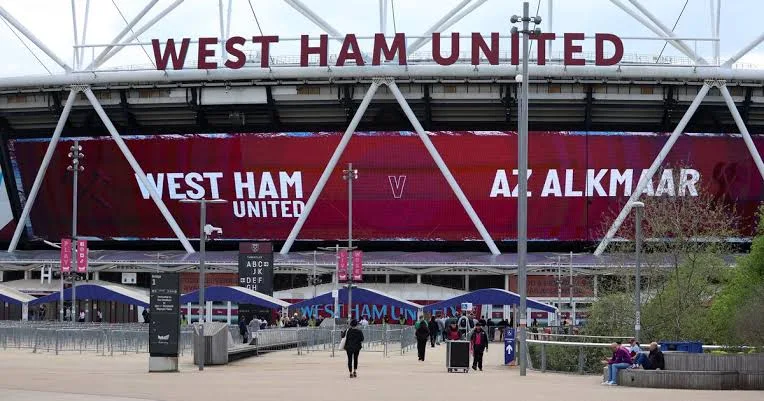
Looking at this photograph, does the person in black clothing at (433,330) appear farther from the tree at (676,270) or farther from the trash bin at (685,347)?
the trash bin at (685,347)

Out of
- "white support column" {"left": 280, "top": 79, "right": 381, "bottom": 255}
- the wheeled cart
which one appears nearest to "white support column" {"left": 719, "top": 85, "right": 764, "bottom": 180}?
"white support column" {"left": 280, "top": 79, "right": 381, "bottom": 255}

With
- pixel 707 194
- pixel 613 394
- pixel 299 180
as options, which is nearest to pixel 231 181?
pixel 299 180

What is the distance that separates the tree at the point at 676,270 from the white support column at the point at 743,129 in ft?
14.5

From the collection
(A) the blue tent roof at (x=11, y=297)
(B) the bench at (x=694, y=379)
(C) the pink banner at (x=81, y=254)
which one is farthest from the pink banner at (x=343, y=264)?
(B) the bench at (x=694, y=379)

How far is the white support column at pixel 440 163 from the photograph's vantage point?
79.1 m

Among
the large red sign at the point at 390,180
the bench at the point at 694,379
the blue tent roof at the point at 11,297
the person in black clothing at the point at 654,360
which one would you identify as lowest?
the bench at the point at 694,379

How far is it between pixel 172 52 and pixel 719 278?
110 ft

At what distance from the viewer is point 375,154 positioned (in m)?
83.7

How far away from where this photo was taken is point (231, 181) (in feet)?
281

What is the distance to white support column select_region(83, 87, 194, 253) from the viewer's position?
81250mm

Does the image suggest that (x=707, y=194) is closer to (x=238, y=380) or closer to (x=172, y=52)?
(x=172, y=52)

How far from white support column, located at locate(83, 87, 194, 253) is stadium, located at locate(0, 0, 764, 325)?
0.14m

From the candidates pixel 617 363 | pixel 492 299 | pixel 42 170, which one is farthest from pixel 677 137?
pixel 617 363

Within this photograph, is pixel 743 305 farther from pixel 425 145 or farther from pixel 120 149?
pixel 120 149
